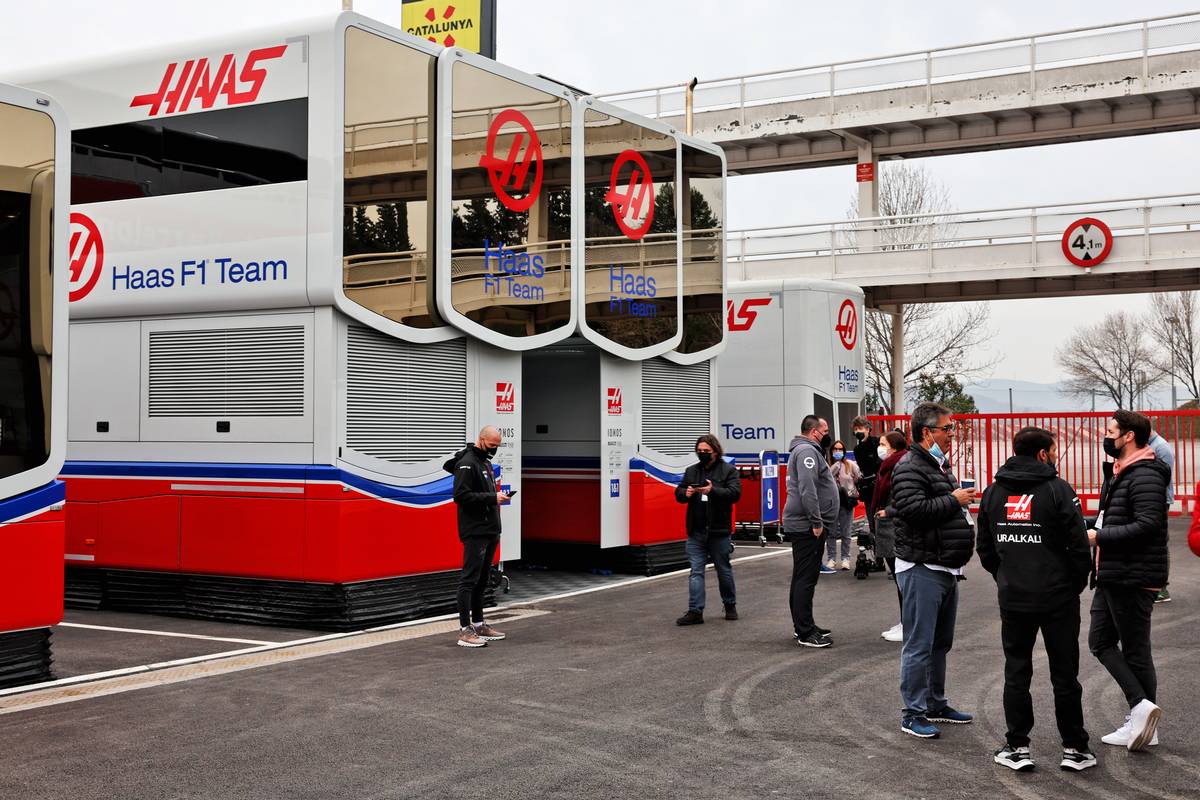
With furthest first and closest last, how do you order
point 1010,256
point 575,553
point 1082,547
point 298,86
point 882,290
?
point 882,290
point 1010,256
point 575,553
point 298,86
point 1082,547

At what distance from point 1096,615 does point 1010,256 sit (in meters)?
21.6

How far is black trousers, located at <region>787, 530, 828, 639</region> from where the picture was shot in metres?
10.3

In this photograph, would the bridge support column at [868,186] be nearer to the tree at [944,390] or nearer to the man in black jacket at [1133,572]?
the tree at [944,390]

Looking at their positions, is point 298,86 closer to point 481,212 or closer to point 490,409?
point 481,212

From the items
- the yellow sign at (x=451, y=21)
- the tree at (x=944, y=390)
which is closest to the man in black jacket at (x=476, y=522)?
the yellow sign at (x=451, y=21)

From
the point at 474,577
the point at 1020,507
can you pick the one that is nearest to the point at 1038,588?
the point at 1020,507

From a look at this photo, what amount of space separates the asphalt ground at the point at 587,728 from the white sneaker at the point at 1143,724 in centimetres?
12

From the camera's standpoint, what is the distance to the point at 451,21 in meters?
23.2

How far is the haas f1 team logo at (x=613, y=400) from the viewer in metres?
15.2

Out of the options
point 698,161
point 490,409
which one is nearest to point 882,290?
point 698,161

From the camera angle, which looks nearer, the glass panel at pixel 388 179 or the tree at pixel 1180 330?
the glass panel at pixel 388 179

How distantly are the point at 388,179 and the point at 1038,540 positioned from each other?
7.20 metres

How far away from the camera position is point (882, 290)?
30031 millimetres

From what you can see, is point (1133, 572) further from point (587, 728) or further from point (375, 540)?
point (375, 540)
